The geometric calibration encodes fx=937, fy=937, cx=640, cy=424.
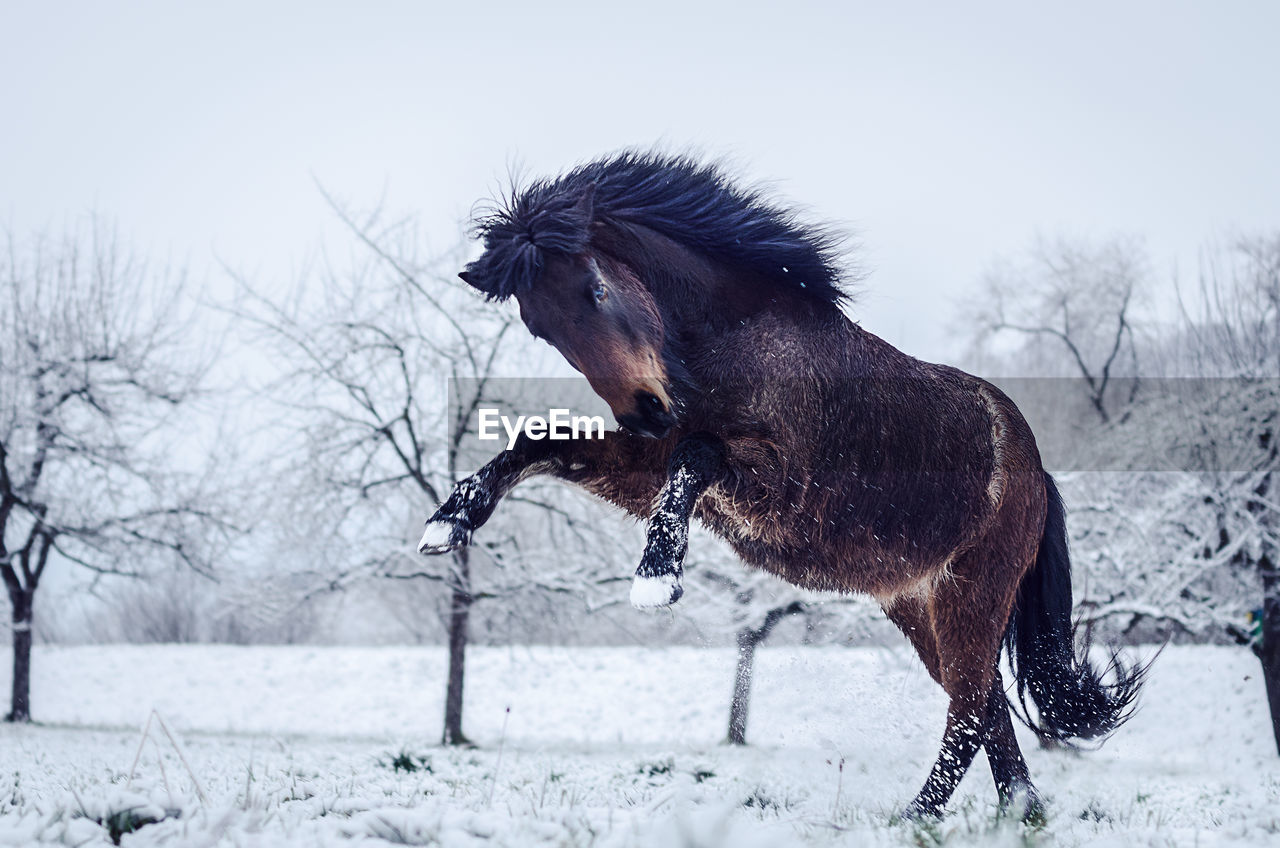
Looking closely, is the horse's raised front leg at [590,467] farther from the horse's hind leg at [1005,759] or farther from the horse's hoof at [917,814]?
the horse's hind leg at [1005,759]

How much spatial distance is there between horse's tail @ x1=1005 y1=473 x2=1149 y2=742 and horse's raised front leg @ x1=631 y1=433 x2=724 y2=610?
6.42 ft

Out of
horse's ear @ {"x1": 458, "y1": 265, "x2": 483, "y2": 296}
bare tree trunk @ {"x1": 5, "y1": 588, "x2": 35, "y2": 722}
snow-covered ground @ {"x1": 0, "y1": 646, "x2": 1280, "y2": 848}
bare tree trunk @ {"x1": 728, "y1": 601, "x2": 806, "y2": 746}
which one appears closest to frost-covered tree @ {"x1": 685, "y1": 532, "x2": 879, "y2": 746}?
bare tree trunk @ {"x1": 728, "y1": 601, "x2": 806, "y2": 746}

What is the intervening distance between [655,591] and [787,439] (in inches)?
38.6

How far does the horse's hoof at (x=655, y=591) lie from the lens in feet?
10.2

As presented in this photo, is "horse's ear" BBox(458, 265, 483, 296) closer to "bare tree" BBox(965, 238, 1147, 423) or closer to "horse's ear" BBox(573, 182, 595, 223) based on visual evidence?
"horse's ear" BBox(573, 182, 595, 223)

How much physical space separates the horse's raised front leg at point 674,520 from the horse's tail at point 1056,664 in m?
1.96

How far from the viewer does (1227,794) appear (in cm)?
573

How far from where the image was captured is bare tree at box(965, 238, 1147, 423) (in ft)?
57.4

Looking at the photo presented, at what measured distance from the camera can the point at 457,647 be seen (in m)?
11.1

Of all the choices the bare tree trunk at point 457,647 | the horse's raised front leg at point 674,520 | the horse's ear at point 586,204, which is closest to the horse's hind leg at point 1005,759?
the horse's raised front leg at point 674,520

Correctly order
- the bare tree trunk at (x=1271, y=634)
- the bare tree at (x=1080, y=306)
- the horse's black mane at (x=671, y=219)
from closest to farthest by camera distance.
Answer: the horse's black mane at (x=671, y=219) → the bare tree trunk at (x=1271, y=634) → the bare tree at (x=1080, y=306)

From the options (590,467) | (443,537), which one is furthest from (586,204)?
(443,537)

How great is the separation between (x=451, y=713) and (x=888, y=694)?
7514 mm

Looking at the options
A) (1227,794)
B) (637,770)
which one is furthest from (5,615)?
(1227,794)
